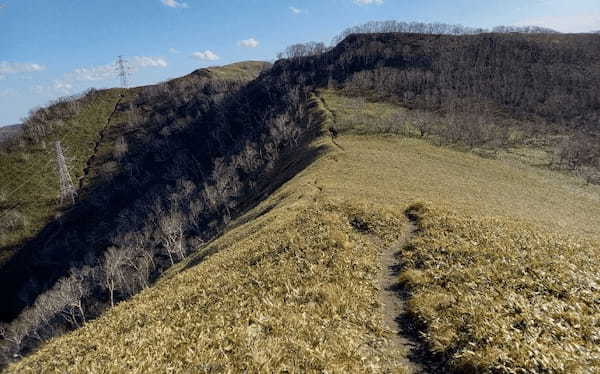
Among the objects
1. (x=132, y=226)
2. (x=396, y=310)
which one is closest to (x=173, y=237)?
(x=132, y=226)

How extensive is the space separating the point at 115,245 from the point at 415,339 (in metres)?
139

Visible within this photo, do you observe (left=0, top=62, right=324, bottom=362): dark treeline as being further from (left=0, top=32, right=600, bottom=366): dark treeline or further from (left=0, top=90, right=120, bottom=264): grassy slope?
(left=0, top=90, right=120, bottom=264): grassy slope

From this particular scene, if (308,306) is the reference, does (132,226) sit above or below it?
below

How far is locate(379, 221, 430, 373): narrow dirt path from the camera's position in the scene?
419 inches

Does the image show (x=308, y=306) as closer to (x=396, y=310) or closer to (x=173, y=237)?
(x=396, y=310)

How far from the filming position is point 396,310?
13.7m

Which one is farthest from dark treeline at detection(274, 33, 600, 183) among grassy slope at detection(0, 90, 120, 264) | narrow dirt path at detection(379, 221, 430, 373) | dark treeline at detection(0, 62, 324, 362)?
grassy slope at detection(0, 90, 120, 264)

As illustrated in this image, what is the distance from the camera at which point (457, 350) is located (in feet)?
33.6

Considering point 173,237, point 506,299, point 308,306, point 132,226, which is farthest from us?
point 132,226

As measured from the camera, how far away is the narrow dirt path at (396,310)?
10633mm

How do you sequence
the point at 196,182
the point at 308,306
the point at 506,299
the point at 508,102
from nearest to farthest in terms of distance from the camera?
the point at 506,299, the point at 308,306, the point at 508,102, the point at 196,182

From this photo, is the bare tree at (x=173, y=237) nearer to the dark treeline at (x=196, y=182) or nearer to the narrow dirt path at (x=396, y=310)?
the dark treeline at (x=196, y=182)

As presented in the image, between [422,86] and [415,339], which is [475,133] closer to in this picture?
[422,86]

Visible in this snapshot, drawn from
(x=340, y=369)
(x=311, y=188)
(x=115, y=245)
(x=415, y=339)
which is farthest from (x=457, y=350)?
(x=115, y=245)
